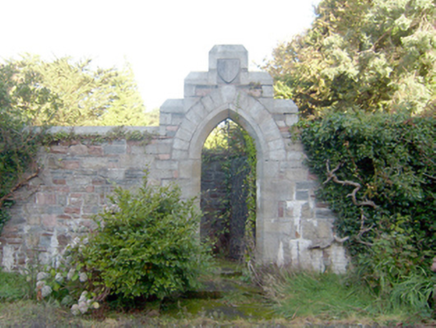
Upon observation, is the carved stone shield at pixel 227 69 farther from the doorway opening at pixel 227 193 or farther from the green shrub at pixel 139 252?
the green shrub at pixel 139 252

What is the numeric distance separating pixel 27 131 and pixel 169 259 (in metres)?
3.21

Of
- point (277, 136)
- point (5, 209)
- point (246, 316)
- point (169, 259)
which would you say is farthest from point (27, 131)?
point (246, 316)

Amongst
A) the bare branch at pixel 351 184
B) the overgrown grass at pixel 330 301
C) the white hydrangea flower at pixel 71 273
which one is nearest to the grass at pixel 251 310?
the overgrown grass at pixel 330 301

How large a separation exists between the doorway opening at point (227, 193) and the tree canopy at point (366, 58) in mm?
2240

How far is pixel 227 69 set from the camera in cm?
555

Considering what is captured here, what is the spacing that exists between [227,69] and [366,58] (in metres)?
5.12

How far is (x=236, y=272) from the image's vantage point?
5973 millimetres

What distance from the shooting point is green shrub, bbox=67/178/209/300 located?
390 cm

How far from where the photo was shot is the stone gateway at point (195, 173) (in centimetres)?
542

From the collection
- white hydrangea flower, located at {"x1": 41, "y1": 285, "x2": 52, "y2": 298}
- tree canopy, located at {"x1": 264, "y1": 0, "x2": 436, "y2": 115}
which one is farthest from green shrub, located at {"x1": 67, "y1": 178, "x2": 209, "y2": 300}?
tree canopy, located at {"x1": 264, "y1": 0, "x2": 436, "y2": 115}

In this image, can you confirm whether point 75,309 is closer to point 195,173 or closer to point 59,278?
point 59,278

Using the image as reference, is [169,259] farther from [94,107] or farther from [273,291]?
[94,107]

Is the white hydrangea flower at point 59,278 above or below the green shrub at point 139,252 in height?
below

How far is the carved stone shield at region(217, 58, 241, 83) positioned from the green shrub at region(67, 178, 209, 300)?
7.27ft
